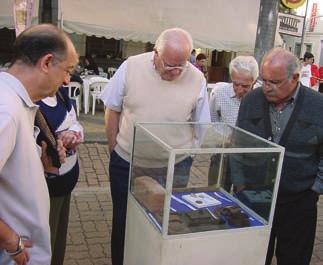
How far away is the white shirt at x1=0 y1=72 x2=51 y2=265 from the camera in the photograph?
1362mm

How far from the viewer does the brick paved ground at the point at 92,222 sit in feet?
10.8

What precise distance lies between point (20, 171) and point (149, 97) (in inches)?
45.8

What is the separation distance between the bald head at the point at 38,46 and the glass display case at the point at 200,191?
578 mm

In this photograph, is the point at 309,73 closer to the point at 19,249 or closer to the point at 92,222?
the point at 92,222

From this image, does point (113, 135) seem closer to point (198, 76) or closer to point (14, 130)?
point (198, 76)

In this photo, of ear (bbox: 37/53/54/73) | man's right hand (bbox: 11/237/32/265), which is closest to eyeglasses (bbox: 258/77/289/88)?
ear (bbox: 37/53/54/73)

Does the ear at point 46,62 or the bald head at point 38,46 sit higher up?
the bald head at point 38,46

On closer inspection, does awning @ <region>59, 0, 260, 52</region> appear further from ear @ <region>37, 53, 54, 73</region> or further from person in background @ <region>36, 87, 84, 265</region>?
ear @ <region>37, 53, 54, 73</region>

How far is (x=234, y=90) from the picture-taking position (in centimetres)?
330

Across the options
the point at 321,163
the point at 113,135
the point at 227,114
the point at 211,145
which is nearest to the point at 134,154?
the point at 211,145

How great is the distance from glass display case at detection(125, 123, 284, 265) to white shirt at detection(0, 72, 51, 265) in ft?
1.64

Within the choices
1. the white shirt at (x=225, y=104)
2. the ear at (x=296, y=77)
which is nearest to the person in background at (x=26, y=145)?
the ear at (x=296, y=77)

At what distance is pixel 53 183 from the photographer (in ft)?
7.13

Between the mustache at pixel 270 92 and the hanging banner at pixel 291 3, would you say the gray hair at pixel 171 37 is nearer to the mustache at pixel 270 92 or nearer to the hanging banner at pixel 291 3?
the mustache at pixel 270 92
